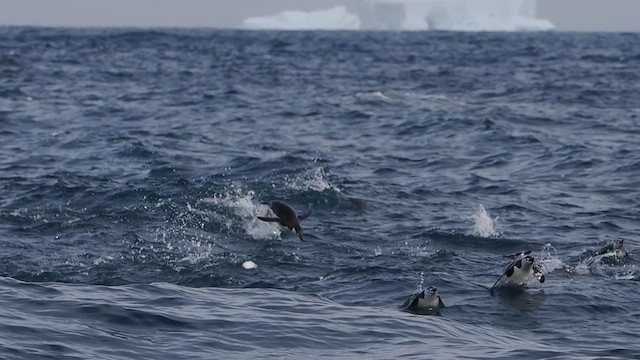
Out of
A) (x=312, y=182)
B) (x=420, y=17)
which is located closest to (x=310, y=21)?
(x=420, y=17)

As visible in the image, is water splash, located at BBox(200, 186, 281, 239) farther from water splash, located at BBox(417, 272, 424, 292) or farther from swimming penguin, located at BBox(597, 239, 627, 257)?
swimming penguin, located at BBox(597, 239, 627, 257)

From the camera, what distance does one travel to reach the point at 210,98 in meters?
34.7

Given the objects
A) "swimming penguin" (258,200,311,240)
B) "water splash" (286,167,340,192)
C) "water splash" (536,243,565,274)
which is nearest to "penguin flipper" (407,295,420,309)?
"water splash" (536,243,565,274)

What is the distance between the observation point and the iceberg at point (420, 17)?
398ft

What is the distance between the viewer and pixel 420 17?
427 feet

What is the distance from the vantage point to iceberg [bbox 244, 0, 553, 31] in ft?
398

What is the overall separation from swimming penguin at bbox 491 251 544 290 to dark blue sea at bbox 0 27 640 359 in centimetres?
17

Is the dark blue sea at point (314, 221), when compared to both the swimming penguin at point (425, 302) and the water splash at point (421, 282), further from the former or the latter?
the swimming penguin at point (425, 302)

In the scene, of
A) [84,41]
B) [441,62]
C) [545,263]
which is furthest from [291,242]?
[84,41]

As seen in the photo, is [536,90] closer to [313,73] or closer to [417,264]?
[313,73]

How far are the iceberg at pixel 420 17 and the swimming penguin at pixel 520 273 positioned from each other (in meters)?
106

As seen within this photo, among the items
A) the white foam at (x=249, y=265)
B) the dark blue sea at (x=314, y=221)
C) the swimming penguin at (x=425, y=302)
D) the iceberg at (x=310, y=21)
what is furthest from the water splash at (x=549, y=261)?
the iceberg at (x=310, y=21)

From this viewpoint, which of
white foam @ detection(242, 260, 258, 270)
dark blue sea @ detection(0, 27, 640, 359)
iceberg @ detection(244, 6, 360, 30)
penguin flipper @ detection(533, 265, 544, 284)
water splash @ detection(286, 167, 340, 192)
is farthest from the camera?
iceberg @ detection(244, 6, 360, 30)

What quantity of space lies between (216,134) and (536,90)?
15.0 m
